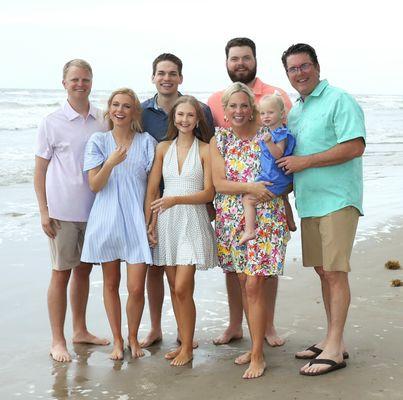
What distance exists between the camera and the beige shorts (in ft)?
15.7

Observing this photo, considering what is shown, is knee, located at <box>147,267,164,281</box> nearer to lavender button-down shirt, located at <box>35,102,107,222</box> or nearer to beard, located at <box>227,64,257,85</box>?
lavender button-down shirt, located at <box>35,102,107,222</box>

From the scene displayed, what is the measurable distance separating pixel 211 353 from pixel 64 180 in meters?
1.52

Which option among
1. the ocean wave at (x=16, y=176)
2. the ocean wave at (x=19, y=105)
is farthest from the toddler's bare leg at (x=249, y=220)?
the ocean wave at (x=19, y=105)

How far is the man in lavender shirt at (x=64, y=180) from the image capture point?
473 cm

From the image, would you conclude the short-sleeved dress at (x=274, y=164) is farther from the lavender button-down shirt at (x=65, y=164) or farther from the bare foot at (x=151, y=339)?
the bare foot at (x=151, y=339)

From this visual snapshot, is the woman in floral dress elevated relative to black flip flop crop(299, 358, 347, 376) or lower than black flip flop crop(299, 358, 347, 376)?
elevated

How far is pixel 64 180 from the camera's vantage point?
474 centimetres

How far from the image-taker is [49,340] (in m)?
5.03

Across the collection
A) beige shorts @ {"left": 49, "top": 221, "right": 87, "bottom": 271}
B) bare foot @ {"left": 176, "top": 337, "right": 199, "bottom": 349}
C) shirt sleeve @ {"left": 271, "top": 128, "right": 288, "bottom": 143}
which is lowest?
bare foot @ {"left": 176, "top": 337, "right": 199, "bottom": 349}

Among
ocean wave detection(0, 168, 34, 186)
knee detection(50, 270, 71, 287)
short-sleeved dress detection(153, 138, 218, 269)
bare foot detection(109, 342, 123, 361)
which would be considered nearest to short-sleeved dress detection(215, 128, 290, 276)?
short-sleeved dress detection(153, 138, 218, 269)

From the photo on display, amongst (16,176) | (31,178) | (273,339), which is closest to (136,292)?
(273,339)

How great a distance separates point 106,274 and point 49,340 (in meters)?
0.76

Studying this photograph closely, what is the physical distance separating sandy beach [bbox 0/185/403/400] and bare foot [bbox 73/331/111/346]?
0.08m

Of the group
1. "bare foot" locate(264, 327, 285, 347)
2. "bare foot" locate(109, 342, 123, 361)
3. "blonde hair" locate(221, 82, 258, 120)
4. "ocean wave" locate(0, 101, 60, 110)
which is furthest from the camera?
"ocean wave" locate(0, 101, 60, 110)
